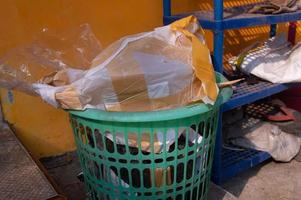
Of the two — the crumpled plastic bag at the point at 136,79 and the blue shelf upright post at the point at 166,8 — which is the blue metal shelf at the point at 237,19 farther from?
the crumpled plastic bag at the point at 136,79

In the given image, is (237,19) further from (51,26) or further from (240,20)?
(51,26)

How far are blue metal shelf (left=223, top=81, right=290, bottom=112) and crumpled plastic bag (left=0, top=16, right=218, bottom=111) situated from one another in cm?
57

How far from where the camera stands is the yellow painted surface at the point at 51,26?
1.47 metres

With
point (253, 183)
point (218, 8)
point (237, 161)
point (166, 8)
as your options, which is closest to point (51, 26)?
point (166, 8)

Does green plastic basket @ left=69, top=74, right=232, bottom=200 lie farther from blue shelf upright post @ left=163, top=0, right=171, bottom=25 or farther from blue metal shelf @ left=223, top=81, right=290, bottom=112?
blue shelf upright post @ left=163, top=0, right=171, bottom=25

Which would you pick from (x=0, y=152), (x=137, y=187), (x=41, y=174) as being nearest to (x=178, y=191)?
(x=137, y=187)

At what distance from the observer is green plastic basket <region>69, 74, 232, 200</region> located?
97cm

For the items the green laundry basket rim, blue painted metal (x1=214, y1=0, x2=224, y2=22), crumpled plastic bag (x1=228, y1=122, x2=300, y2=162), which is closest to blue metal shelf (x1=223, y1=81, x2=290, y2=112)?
crumpled plastic bag (x1=228, y1=122, x2=300, y2=162)

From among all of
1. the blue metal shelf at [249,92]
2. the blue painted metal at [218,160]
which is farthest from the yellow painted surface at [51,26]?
the blue painted metal at [218,160]

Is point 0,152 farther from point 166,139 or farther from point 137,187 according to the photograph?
point 166,139

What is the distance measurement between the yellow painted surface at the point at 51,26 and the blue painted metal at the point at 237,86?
0.49 feet

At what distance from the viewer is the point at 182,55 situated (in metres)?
1.08

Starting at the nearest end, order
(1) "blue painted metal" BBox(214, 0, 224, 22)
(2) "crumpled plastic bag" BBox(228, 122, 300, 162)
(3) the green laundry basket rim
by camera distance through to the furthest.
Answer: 1. (3) the green laundry basket rim
2. (1) "blue painted metal" BBox(214, 0, 224, 22)
3. (2) "crumpled plastic bag" BBox(228, 122, 300, 162)

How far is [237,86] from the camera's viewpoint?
1.76 meters
